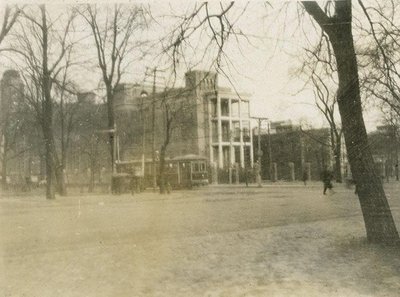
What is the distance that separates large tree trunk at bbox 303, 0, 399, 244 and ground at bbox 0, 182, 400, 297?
0.42m

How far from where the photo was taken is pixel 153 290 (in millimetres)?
5172

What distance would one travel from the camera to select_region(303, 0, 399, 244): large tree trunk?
23.2 ft

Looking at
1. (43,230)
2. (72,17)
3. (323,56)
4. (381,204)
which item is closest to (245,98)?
(323,56)

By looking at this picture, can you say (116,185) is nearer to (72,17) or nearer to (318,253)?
(72,17)

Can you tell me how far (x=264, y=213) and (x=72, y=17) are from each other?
7074mm

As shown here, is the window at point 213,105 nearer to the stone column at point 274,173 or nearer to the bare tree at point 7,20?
the bare tree at point 7,20

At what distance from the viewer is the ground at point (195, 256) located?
5.24 metres

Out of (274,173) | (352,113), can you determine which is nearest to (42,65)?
(352,113)

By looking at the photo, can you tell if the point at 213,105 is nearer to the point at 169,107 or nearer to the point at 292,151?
the point at 169,107

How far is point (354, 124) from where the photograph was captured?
713 centimetres

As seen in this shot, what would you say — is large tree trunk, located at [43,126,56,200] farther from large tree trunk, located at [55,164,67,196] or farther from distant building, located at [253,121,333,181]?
distant building, located at [253,121,333,181]

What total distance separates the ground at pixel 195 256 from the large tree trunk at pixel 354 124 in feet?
1.38

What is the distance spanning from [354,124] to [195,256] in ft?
9.90

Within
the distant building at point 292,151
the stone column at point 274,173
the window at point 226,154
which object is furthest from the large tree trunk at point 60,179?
the window at point 226,154
